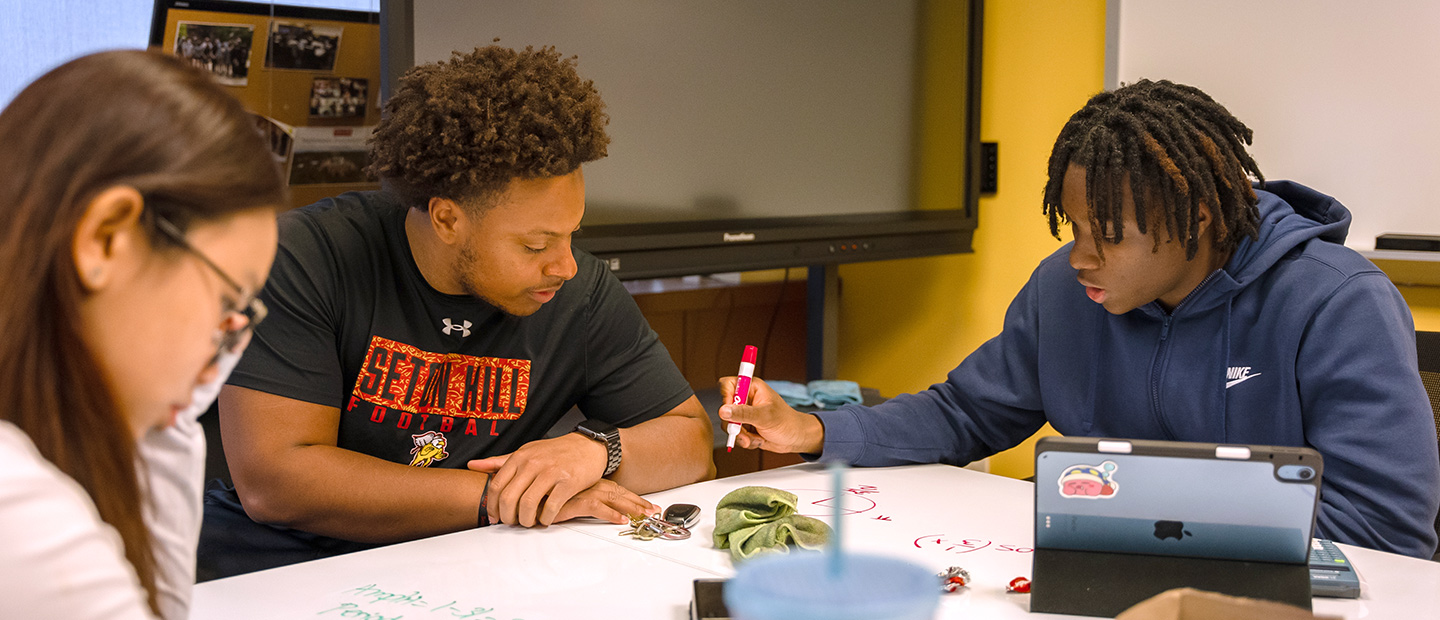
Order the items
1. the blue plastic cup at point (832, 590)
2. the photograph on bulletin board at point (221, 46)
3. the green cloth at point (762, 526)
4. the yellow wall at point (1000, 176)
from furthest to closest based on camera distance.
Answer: the yellow wall at point (1000, 176), the photograph on bulletin board at point (221, 46), the green cloth at point (762, 526), the blue plastic cup at point (832, 590)

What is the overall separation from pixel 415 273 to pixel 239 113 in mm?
857

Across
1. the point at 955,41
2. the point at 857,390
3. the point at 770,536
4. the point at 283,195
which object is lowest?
the point at 857,390

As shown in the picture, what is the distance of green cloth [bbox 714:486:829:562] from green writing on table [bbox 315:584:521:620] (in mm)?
286

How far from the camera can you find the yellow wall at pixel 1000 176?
269 cm

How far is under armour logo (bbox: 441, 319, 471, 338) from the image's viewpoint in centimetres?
149

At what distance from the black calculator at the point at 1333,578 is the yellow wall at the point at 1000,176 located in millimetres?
1798

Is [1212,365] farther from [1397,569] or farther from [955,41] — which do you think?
[955,41]

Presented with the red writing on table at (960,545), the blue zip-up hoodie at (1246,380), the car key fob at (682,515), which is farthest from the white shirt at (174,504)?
the blue zip-up hoodie at (1246,380)

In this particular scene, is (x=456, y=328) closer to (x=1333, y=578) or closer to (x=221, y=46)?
(x=221, y=46)

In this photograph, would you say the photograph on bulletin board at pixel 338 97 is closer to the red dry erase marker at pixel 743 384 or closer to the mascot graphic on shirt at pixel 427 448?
the mascot graphic on shirt at pixel 427 448

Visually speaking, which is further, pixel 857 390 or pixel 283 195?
pixel 857 390

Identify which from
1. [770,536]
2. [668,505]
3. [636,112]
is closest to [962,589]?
[770,536]

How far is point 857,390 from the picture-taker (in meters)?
2.57

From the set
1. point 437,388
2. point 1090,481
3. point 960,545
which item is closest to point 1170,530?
point 1090,481
